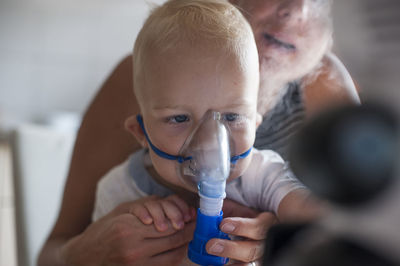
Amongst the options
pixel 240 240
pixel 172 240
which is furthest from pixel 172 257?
pixel 240 240

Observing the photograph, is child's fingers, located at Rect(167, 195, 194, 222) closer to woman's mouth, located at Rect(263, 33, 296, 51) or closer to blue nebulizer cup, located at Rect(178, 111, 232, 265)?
blue nebulizer cup, located at Rect(178, 111, 232, 265)

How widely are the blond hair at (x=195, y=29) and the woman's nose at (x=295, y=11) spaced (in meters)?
0.04

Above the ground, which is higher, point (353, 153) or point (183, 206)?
point (353, 153)

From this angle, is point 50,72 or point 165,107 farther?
point 50,72

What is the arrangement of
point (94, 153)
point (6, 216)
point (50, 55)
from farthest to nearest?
1. point (50, 55)
2. point (6, 216)
3. point (94, 153)

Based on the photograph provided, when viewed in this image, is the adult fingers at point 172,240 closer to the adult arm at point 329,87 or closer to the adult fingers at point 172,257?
the adult fingers at point 172,257

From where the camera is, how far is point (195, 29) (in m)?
0.39

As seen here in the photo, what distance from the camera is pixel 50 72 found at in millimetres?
2576

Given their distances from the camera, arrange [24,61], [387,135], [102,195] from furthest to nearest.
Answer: [24,61] < [102,195] < [387,135]

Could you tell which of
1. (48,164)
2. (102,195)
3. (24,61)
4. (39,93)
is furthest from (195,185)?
(24,61)

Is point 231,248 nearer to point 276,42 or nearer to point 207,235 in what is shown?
point 207,235

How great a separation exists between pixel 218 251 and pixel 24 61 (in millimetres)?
2565

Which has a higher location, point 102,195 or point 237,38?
point 237,38

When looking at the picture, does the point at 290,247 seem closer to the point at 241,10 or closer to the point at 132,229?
the point at 241,10
